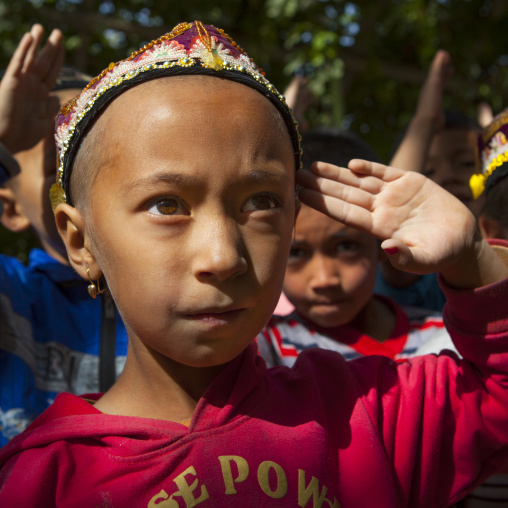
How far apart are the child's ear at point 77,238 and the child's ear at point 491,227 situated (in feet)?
5.23

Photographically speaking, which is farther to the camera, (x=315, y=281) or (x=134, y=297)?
(x=315, y=281)

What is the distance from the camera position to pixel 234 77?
1.47m

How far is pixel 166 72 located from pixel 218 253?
1.56 feet

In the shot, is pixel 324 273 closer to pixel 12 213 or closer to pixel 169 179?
pixel 169 179

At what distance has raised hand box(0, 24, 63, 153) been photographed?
2.33m

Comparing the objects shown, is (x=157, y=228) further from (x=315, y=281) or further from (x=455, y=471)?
(x=315, y=281)

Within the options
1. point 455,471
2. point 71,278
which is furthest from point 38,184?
point 455,471

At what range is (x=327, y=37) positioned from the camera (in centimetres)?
524

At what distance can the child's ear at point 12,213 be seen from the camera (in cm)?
269

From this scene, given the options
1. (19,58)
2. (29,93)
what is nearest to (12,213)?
(29,93)

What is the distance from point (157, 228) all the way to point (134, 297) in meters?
0.17

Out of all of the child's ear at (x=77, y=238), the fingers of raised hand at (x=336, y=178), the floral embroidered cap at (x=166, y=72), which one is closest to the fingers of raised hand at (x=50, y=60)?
the floral embroidered cap at (x=166, y=72)

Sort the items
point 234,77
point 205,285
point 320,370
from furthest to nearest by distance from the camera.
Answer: point 320,370
point 234,77
point 205,285

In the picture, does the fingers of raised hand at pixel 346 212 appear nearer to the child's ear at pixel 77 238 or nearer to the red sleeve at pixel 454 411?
the red sleeve at pixel 454 411
